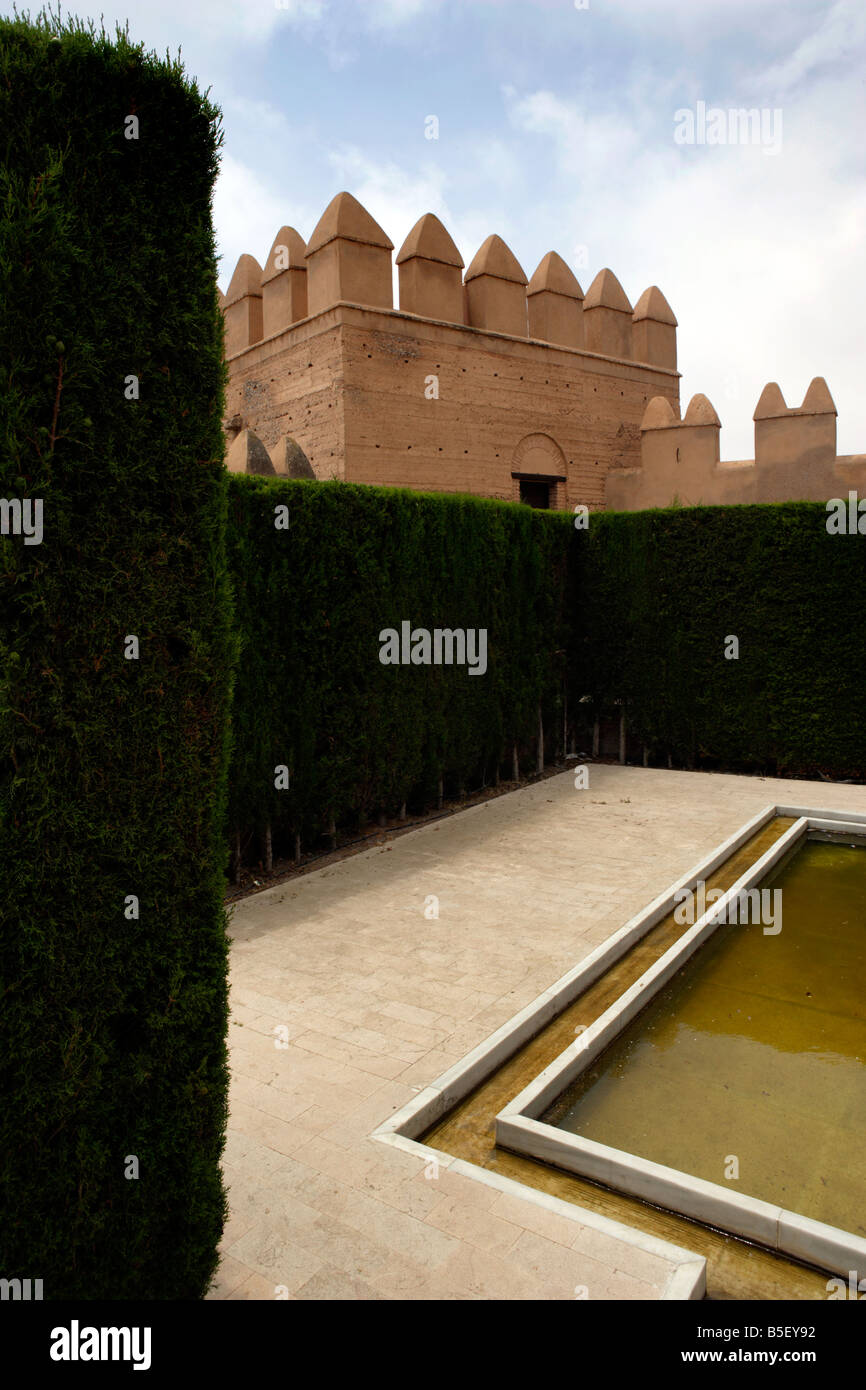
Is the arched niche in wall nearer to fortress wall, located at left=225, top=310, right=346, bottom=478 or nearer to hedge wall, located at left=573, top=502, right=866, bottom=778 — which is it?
fortress wall, located at left=225, top=310, right=346, bottom=478

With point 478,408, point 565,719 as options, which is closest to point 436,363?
point 478,408

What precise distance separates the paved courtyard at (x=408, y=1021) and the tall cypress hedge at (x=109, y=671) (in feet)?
2.34

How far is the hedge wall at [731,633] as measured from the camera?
1167cm

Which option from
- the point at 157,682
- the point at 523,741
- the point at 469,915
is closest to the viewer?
the point at 157,682

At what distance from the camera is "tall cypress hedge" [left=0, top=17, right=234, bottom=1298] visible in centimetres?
224

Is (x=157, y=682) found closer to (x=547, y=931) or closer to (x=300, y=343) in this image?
(x=547, y=931)

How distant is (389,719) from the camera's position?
927 centimetres

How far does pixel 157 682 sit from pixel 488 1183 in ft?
8.47

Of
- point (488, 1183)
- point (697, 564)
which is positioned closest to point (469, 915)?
point (488, 1183)
